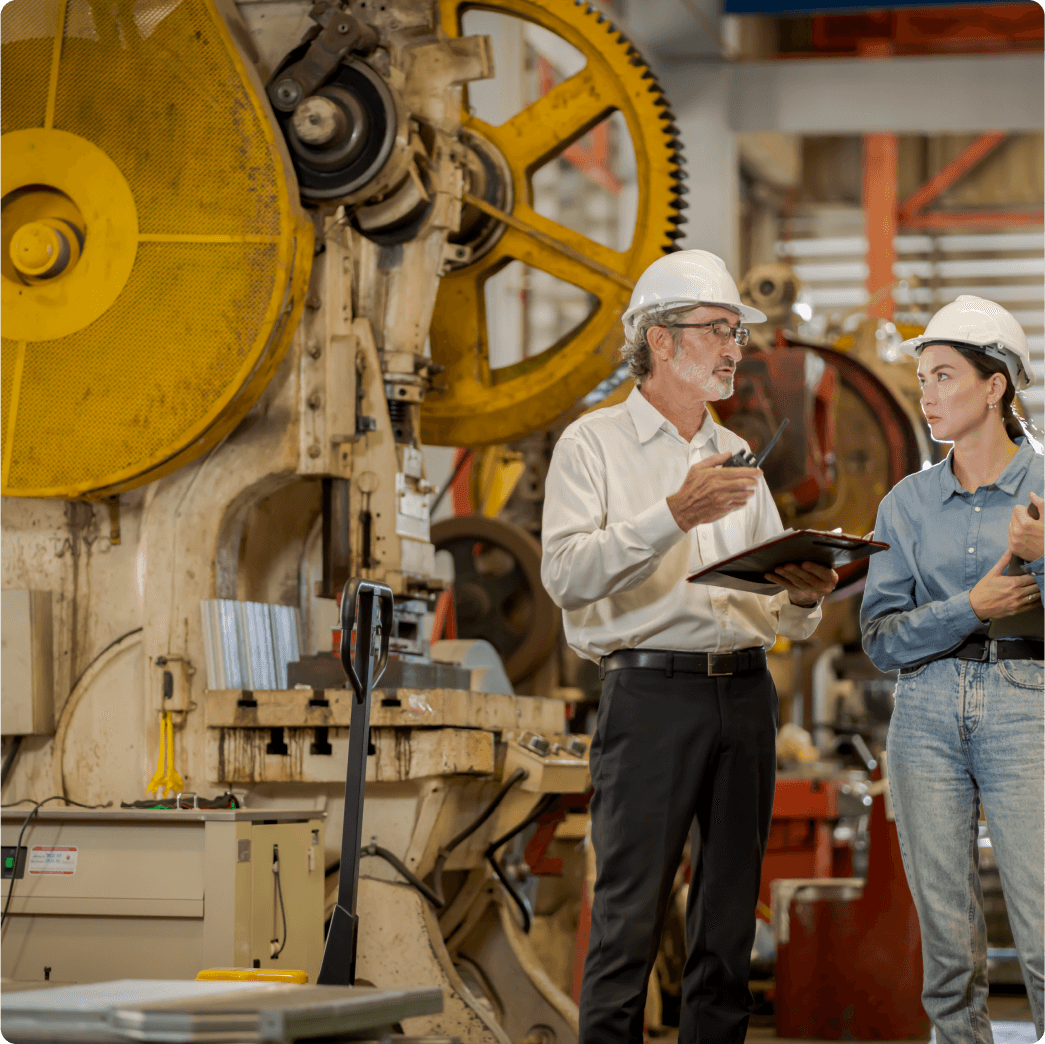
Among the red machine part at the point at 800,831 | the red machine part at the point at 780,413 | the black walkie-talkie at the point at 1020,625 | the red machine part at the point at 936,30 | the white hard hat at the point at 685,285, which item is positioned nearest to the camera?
the black walkie-talkie at the point at 1020,625

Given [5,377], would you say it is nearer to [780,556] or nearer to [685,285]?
[685,285]

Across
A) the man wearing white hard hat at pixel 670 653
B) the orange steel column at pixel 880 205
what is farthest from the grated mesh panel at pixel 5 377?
the orange steel column at pixel 880 205

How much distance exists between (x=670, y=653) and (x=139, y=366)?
1.64 metres

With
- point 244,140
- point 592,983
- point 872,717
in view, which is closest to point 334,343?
point 244,140

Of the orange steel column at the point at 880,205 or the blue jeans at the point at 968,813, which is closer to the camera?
the blue jeans at the point at 968,813

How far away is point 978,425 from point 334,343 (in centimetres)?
182

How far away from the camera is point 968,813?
2.46m

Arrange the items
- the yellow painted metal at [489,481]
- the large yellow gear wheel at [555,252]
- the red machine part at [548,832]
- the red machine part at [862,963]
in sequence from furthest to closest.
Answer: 1. the yellow painted metal at [489,481]
2. the large yellow gear wheel at [555,252]
3. the red machine part at [862,963]
4. the red machine part at [548,832]

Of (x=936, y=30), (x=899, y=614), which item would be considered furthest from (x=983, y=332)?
(x=936, y=30)

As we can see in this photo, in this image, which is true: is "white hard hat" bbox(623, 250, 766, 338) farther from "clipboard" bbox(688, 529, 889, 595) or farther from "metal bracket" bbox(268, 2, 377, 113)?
"metal bracket" bbox(268, 2, 377, 113)

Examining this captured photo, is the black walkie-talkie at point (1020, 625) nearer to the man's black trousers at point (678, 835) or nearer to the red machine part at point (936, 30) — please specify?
the man's black trousers at point (678, 835)

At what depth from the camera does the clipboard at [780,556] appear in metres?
2.37

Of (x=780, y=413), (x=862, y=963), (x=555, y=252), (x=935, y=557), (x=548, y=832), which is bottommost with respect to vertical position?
(x=862, y=963)

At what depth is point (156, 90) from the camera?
3.60 m
